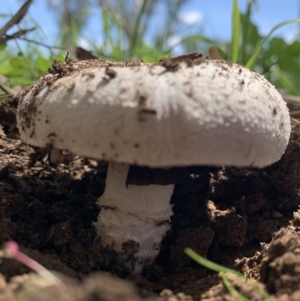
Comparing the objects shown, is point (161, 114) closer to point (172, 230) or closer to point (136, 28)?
point (172, 230)

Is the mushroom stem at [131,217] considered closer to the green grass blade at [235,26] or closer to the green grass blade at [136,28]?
the green grass blade at [235,26]

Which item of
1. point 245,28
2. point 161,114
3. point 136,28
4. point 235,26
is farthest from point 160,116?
point 136,28

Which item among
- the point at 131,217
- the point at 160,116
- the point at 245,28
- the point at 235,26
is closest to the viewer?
the point at 160,116

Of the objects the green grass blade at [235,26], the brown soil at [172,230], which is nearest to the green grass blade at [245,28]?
the green grass blade at [235,26]

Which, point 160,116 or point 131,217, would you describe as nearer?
point 160,116

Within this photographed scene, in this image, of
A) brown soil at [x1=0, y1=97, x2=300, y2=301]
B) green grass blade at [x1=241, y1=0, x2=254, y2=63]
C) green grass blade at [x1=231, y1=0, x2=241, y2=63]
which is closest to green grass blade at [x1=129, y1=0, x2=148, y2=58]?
green grass blade at [x1=241, y1=0, x2=254, y2=63]

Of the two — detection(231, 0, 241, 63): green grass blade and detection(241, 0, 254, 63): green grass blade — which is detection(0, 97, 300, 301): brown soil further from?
detection(241, 0, 254, 63): green grass blade
